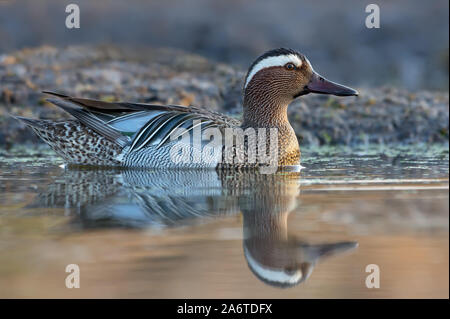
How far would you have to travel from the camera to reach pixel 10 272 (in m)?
4.48

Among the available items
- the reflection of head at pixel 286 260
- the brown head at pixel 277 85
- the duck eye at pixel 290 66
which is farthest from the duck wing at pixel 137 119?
the reflection of head at pixel 286 260

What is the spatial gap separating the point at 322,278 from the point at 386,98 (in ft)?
Result: 25.9

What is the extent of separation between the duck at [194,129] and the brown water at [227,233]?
44cm

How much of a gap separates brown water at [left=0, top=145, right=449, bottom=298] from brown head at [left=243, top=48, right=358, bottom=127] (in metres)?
1.14

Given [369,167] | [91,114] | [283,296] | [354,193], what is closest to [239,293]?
[283,296]

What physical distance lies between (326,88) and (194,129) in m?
1.53

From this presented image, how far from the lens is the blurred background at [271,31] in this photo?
1455 centimetres

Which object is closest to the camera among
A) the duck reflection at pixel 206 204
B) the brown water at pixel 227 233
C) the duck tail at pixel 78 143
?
the brown water at pixel 227 233

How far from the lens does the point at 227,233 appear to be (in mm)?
5266

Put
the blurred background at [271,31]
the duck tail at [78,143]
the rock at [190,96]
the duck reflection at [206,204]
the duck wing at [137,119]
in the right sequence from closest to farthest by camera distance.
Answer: the duck reflection at [206,204]
the duck wing at [137,119]
the duck tail at [78,143]
the rock at [190,96]
the blurred background at [271,31]

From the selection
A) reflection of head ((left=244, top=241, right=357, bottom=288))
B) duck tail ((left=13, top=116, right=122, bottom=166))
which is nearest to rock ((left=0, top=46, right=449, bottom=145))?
duck tail ((left=13, top=116, right=122, bottom=166))

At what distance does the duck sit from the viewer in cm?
824

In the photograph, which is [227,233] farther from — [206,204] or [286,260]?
[206,204]

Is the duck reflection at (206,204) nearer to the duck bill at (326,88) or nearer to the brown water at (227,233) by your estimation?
the brown water at (227,233)
